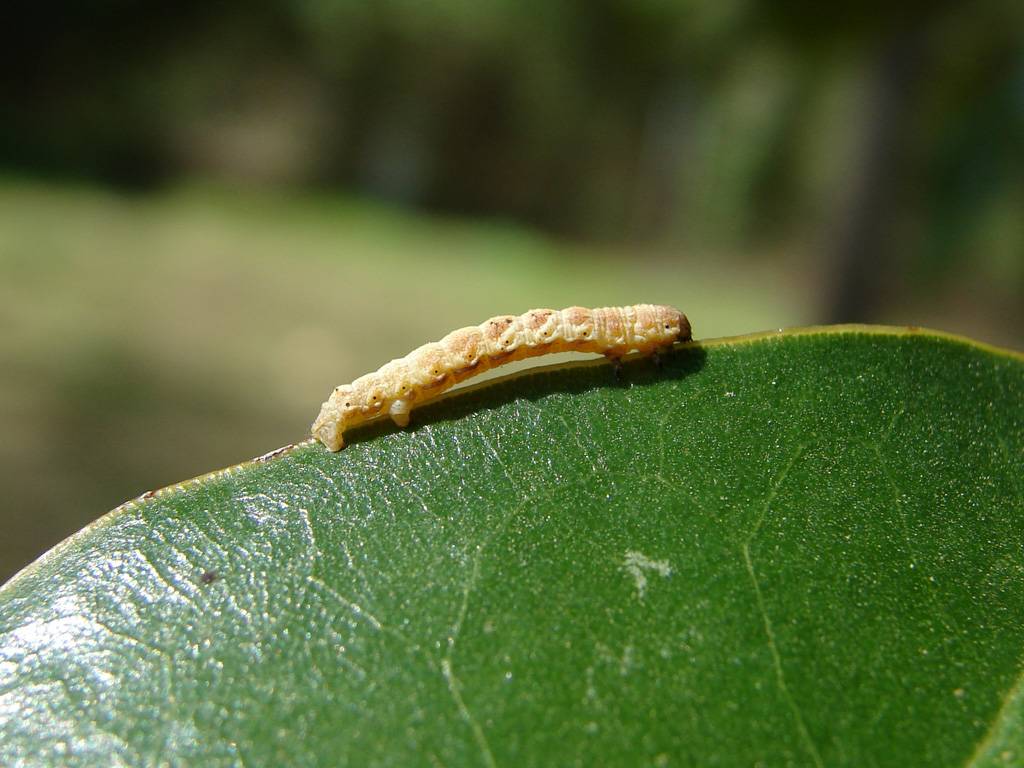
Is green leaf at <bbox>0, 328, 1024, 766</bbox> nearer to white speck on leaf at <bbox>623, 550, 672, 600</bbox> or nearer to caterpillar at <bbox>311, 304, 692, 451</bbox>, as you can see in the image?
white speck on leaf at <bbox>623, 550, 672, 600</bbox>

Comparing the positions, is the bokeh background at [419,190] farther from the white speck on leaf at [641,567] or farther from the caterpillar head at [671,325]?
the white speck on leaf at [641,567]

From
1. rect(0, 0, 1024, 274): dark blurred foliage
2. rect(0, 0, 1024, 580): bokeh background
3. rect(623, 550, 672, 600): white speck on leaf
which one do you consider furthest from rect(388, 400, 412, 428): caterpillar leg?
rect(0, 0, 1024, 274): dark blurred foliage

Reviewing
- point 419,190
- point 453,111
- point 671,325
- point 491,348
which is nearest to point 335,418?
point 491,348

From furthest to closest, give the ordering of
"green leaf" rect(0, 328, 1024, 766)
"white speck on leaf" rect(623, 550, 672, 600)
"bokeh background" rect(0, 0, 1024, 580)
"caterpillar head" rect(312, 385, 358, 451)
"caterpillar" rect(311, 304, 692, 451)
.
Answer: "bokeh background" rect(0, 0, 1024, 580)
"caterpillar" rect(311, 304, 692, 451)
"caterpillar head" rect(312, 385, 358, 451)
"white speck on leaf" rect(623, 550, 672, 600)
"green leaf" rect(0, 328, 1024, 766)

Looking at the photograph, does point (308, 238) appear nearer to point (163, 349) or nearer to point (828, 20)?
point (163, 349)

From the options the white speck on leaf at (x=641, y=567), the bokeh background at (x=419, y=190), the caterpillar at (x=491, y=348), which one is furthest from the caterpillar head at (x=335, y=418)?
the bokeh background at (x=419, y=190)

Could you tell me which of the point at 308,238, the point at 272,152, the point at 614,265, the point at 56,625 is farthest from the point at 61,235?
the point at 56,625

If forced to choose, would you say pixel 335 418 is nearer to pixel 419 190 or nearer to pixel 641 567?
pixel 641 567
